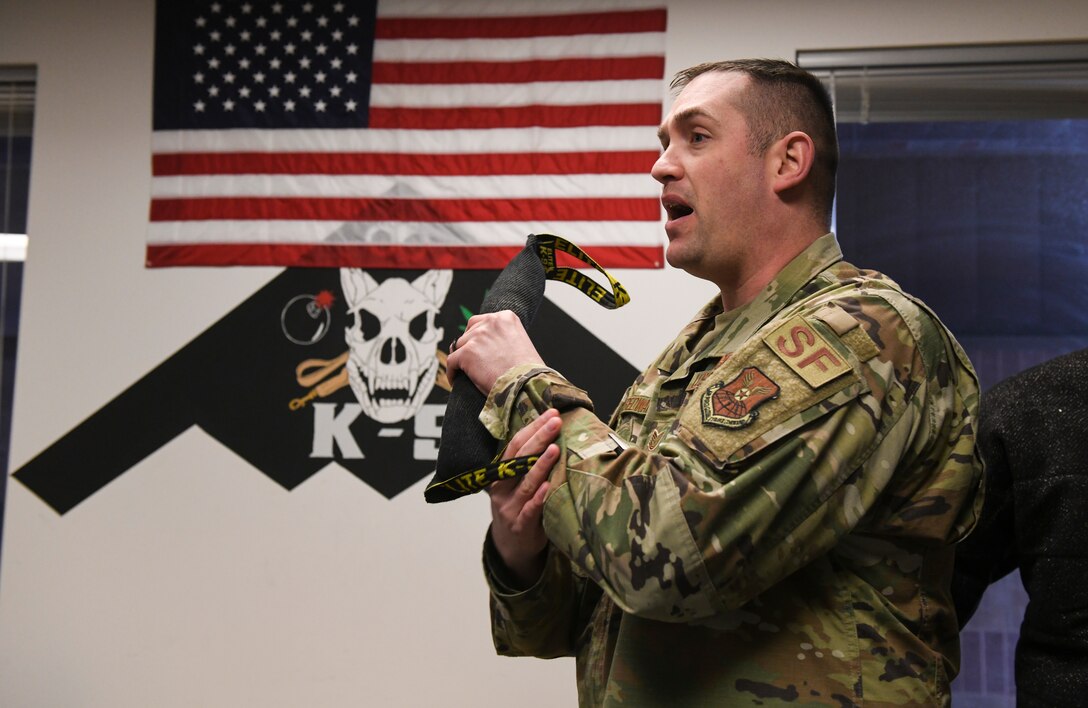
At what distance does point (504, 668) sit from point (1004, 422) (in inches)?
67.0

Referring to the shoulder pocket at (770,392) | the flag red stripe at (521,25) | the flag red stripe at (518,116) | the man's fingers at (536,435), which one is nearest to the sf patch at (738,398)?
the shoulder pocket at (770,392)

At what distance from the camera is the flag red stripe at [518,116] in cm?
294

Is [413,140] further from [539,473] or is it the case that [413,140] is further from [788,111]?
[539,473]

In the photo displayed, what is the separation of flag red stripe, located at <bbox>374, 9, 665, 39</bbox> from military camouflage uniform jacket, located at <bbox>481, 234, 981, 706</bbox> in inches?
74.6

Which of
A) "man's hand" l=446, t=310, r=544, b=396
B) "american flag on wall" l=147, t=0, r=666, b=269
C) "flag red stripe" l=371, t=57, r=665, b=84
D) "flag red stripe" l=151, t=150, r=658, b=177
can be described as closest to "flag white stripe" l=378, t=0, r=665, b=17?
"american flag on wall" l=147, t=0, r=666, b=269

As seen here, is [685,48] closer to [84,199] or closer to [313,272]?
[313,272]

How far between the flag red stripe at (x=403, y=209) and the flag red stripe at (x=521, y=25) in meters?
0.50

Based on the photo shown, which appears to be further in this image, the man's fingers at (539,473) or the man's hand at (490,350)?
the man's hand at (490,350)

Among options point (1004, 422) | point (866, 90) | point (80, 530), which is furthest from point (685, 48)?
point (80, 530)

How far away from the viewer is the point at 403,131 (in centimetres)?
302

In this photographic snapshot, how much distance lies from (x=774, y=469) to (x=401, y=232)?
6.87ft

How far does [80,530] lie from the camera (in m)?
2.98

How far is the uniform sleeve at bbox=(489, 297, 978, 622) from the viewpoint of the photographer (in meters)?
1.02

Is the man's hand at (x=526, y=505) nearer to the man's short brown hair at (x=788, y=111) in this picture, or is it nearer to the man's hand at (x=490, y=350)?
the man's hand at (x=490, y=350)
